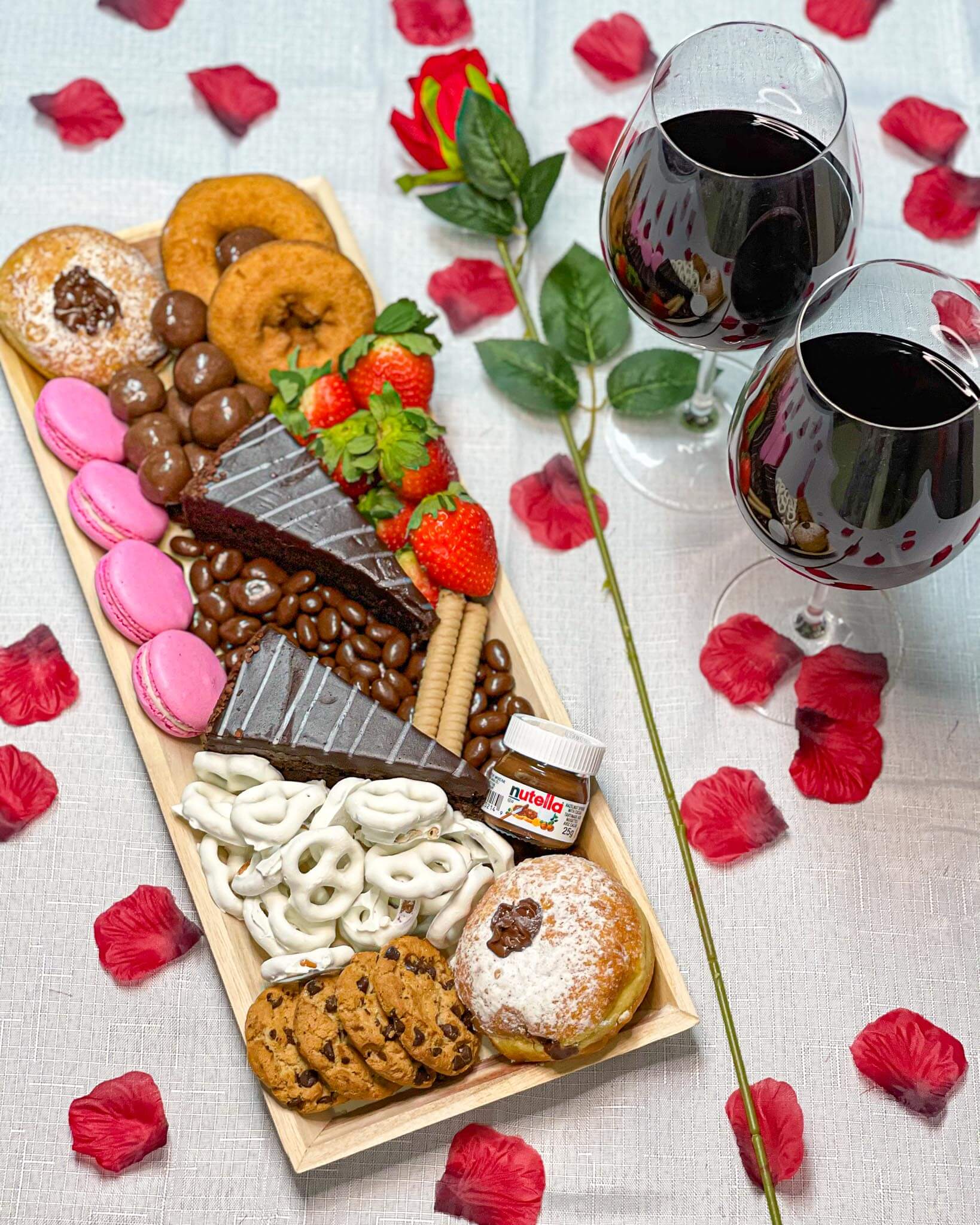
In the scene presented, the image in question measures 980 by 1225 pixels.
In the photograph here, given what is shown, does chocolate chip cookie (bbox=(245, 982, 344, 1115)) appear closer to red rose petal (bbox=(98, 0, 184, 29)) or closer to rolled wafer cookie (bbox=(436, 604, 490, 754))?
rolled wafer cookie (bbox=(436, 604, 490, 754))

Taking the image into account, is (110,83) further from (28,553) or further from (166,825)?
(166,825)

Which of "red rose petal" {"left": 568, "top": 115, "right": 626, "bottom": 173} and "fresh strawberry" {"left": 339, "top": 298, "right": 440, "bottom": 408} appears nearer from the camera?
"fresh strawberry" {"left": 339, "top": 298, "right": 440, "bottom": 408}

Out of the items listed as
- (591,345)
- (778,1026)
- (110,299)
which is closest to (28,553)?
(110,299)

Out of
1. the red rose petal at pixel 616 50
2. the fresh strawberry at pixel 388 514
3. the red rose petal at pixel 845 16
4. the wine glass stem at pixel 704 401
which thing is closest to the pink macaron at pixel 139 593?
the fresh strawberry at pixel 388 514

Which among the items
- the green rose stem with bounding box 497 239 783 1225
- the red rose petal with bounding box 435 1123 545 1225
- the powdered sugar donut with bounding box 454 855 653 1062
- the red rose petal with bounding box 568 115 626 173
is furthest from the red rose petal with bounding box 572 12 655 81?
the red rose petal with bounding box 435 1123 545 1225

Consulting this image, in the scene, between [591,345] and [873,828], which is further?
[591,345]
